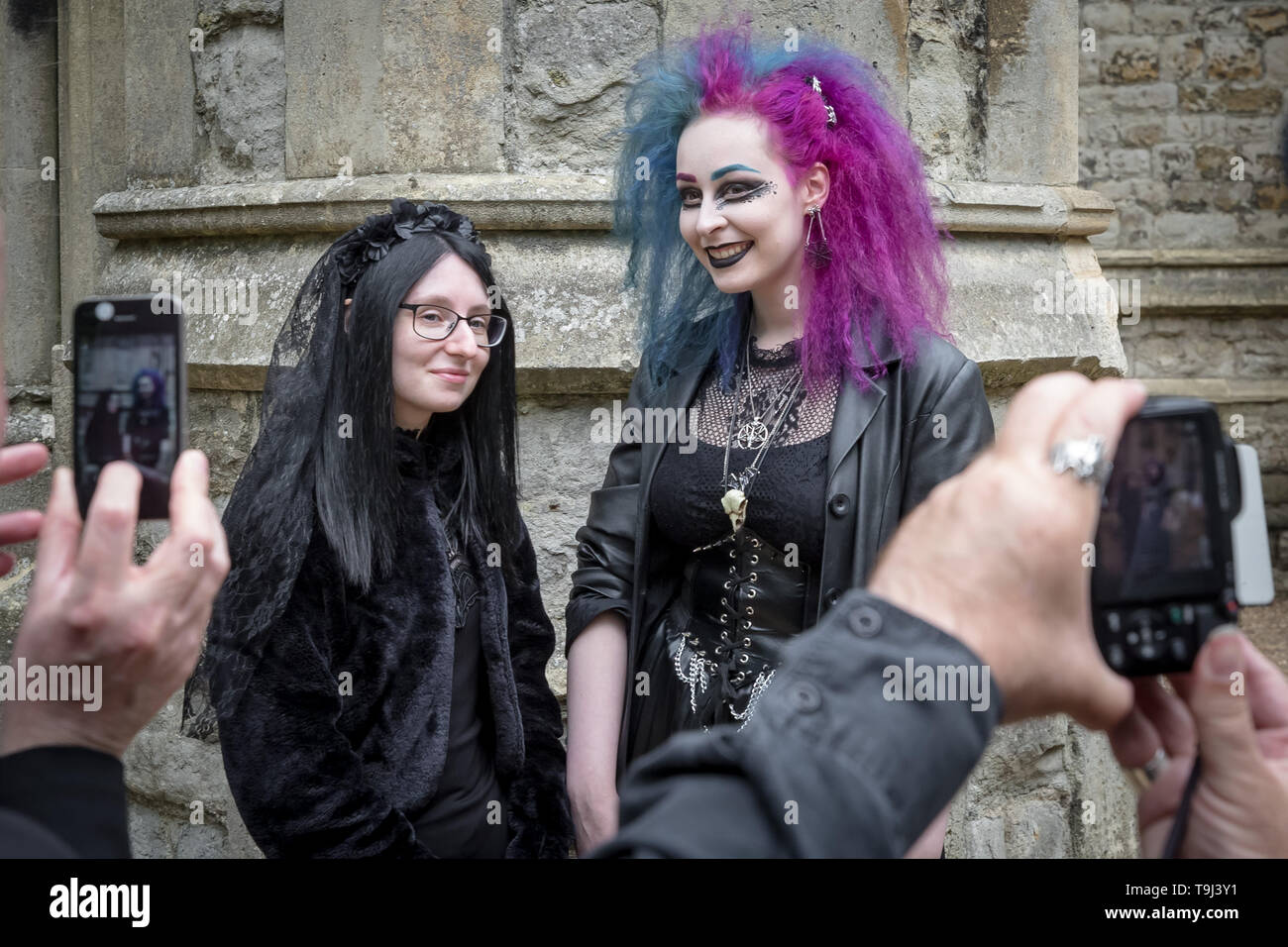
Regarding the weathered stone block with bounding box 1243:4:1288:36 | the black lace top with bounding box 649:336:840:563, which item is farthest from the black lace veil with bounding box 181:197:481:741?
the weathered stone block with bounding box 1243:4:1288:36

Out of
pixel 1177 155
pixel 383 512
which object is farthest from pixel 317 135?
pixel 1177 155

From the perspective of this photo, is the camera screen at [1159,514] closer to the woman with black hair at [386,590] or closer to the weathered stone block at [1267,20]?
the woman with black hair at [386,590]

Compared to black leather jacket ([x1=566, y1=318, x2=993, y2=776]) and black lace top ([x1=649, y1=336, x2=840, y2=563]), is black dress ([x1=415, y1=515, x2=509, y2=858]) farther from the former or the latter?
black lace top ([x1=649, y1=336, x2=840, y2=563])

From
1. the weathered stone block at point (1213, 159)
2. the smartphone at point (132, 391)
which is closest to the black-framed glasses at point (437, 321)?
the smartphone at point (132, 391)

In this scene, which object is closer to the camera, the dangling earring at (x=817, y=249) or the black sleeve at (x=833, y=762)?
the black sleeve at (x=833, y=762)

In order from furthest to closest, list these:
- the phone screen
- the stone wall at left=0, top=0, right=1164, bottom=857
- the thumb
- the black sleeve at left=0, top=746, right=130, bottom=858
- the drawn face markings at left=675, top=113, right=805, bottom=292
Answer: the stone wall at left=0, top=0, right=1164, bottom=857, the drawn face markings at left=675, top=113, right=805, bottom=292, the phone screen, the black sleeve at left=0, top=746, right=130, bottom=858, the thumb

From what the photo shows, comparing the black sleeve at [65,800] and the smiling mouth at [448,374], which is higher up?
the smiling mouth at [448,374]

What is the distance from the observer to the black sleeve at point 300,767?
203 centimetres

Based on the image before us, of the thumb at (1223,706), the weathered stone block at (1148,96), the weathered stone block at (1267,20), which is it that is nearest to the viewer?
the thumb at (1223,706)

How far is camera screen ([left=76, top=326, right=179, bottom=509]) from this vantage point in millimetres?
1195

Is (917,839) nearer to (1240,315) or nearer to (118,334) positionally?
(118,334)

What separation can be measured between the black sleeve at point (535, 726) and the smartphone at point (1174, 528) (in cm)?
170

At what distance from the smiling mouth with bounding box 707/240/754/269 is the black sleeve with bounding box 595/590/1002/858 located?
1.62 metres

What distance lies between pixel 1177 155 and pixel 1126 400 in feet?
31.7
